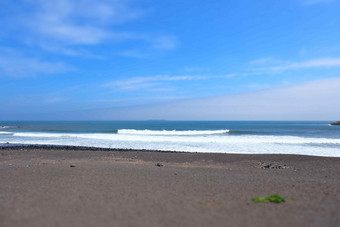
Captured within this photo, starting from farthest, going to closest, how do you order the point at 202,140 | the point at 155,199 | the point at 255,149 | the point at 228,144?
the point at 202,140 < the point at 228,144 < the point at 255,149 < the point at 155,199

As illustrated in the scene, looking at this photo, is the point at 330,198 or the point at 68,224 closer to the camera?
the point at 68,224

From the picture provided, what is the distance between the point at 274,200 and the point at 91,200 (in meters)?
4.42

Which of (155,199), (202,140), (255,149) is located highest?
(155,199)

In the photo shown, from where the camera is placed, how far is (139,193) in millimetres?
7113

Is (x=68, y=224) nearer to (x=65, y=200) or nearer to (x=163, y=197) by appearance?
(x=65, y=200)

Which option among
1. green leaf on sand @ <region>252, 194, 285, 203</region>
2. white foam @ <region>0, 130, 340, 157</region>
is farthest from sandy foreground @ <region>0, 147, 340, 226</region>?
white foam @ <region>0, 130, 340, 157</region>

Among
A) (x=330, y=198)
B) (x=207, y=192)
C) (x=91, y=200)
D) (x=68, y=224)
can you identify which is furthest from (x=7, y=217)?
(x=330, y=198)

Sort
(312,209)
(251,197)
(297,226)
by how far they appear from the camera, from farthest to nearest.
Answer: (251,197), (312,209), (297,226)

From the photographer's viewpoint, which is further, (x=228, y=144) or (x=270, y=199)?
(x=228, y=144)

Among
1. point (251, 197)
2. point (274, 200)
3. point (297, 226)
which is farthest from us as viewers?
point (251, 197)

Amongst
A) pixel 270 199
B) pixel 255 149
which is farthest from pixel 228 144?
pixel 270 199

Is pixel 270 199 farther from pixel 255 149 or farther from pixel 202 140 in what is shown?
pixel 202 140

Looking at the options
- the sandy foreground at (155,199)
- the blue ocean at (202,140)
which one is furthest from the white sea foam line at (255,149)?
the sandy foreground at (155,199)

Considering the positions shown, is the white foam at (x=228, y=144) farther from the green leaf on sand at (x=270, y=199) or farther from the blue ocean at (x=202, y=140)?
the green leaf on sand at (x=270, y=199)
